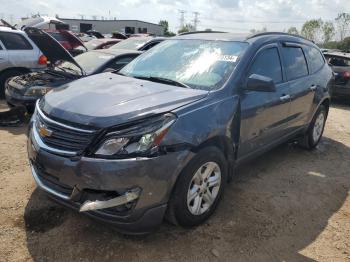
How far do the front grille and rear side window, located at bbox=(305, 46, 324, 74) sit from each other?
12.8 feet

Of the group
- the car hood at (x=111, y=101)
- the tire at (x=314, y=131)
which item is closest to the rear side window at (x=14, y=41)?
the car hood at (x=111, y=101)

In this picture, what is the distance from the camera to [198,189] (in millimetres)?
3490

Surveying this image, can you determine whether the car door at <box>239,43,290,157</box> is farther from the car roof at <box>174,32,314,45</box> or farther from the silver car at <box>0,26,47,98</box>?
the silver car at <box>0,26,47,98</box>

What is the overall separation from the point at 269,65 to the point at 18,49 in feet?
22.1

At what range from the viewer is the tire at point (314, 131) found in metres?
6.03

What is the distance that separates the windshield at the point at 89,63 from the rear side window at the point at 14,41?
2.25 meters

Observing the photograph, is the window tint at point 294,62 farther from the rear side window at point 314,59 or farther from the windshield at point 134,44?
the windshield at point 134,44

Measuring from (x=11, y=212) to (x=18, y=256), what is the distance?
29.9 inches

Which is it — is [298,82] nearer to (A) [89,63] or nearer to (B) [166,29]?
(A) [89,63]

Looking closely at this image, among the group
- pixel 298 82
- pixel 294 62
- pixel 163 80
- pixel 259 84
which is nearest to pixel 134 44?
pixel 294 62

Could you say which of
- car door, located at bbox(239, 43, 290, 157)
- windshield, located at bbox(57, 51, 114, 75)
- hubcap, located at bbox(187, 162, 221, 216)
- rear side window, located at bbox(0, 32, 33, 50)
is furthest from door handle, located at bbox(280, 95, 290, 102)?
rear side window, located at bbox(0, 32, 33, 50)

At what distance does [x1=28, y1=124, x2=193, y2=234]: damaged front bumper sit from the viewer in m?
2.89

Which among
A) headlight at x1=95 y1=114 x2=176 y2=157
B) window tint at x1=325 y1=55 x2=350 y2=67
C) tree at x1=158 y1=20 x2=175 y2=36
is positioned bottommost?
tree at x1=158 y1=20 x2=175 y2=36

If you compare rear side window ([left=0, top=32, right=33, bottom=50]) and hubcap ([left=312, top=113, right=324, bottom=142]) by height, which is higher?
rear side window ([left=0, top=32, right=33, bottom=50])
